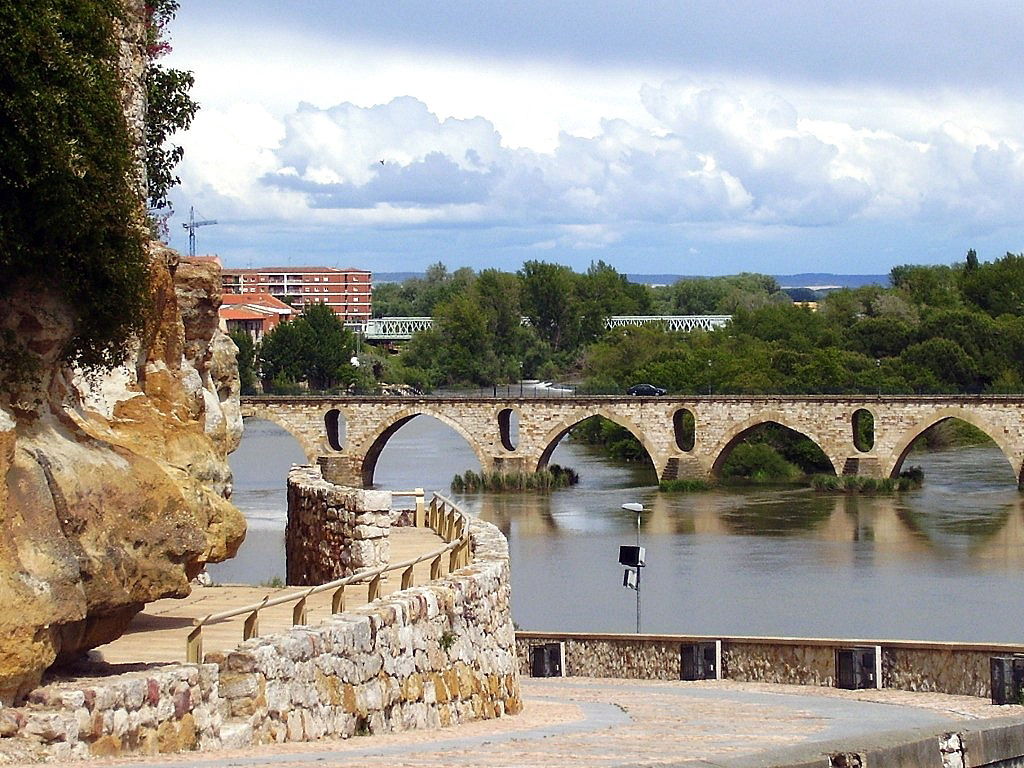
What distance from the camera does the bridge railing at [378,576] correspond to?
382 inches

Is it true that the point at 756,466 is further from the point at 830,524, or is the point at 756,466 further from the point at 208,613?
the point at 208,613

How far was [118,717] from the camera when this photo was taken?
858cm

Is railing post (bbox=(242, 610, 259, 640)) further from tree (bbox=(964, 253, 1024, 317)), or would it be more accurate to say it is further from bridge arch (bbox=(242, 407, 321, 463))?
tree (bbox=(964, 253, 1024, 317))

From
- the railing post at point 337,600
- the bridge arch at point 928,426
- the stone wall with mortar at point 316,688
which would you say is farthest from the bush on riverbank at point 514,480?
the railing post at point 337,600

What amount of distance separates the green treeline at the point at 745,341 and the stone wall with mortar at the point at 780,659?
42.5 metres

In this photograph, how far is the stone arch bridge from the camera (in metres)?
54.2

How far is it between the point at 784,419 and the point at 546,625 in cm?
2914

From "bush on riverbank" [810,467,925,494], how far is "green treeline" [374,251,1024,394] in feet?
27.0

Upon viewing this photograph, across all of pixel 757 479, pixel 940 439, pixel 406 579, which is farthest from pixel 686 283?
pixel 406 579

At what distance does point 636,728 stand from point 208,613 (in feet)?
9.95

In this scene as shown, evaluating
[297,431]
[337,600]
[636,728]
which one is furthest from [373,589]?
[297,431]

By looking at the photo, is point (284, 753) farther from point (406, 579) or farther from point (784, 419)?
point (784, 419)

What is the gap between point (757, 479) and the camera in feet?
190

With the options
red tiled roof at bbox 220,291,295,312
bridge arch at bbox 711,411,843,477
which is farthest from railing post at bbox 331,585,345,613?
red tiled roof at bbox 220,291,295,312
